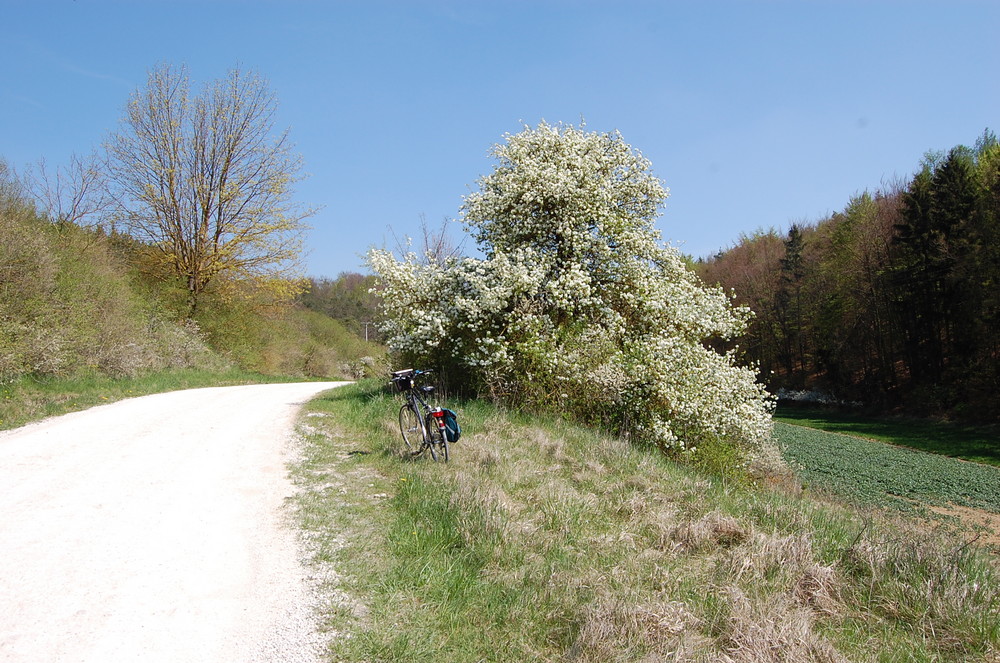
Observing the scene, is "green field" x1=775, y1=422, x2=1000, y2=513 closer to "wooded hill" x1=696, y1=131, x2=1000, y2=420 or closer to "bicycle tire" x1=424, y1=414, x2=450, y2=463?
"wooded hill" x1=696, y1=131, x2=1000, y2=420

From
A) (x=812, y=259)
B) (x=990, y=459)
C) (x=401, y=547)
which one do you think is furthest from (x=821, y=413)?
(x=401, y=547)

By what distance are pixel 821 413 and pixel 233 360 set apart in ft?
124

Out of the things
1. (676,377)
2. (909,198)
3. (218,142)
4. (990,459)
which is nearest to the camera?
(676,377)

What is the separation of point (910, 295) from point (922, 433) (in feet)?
31.9

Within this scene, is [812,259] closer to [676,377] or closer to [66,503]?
[676,377]

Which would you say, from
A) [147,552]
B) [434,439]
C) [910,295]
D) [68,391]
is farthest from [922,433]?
[68,391]

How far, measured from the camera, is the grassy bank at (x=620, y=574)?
367 cm

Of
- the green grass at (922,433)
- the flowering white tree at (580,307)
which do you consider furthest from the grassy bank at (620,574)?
the green grass at (922,433)

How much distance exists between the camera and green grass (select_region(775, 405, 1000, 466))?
25.1 meters

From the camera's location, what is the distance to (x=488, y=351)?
1138 cm

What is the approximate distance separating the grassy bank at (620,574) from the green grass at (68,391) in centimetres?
678

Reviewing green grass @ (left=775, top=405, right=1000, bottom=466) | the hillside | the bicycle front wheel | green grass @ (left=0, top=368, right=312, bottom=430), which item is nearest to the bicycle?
the bicycle front wheel

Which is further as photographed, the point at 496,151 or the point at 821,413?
the point at 821,413

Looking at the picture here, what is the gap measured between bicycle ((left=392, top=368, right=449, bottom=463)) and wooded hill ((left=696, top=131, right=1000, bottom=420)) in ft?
65.0
